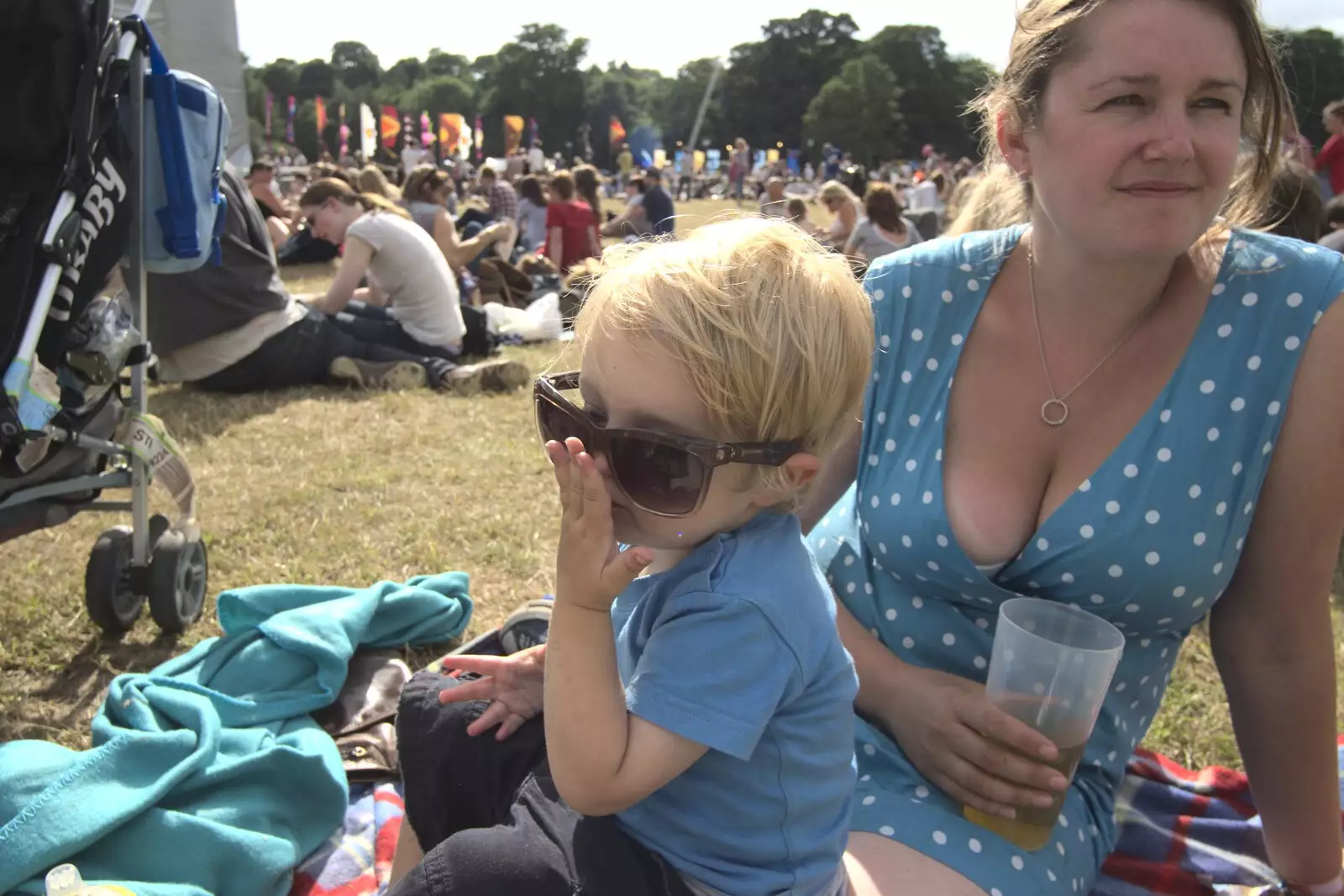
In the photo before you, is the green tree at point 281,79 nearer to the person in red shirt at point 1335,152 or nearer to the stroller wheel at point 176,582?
the person in red shirt at point 1335,152

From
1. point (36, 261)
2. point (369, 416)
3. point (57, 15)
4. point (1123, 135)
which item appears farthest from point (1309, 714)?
point (369, 416)

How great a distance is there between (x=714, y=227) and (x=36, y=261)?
7.10ft

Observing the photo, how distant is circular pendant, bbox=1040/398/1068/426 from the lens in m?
1.75

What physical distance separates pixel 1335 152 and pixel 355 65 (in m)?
105

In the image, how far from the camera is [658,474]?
1.17m

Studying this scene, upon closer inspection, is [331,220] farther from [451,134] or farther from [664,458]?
[451,134]

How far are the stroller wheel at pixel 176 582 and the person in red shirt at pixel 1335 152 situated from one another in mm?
10458

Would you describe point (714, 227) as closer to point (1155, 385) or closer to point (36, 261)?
point (1155, 385)

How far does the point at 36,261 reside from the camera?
2.65 metres

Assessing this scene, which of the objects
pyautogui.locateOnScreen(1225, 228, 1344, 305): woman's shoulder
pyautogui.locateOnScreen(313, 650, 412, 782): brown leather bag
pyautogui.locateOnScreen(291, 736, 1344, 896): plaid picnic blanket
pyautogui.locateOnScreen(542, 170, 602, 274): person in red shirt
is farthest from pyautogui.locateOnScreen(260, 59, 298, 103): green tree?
pyautogui.locateOnScreen(1225, 228, 1344, 305): woman's shoulder

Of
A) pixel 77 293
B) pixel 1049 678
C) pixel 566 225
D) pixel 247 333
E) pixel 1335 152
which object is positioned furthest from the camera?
pixel 566 225

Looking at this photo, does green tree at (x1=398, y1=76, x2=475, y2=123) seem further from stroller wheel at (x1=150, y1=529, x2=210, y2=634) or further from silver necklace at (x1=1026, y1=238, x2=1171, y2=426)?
silver necklace at (x1=1026, y1=238, x2=1171, y2=426)

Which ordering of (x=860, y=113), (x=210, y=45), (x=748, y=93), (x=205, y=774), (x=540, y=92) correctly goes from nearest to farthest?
(x=205, y=774) < (x=210, y=45) < (x=860, y=113) < (x=748, y=93) < (x=540, y=92)

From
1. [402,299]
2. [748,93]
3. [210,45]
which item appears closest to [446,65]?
[748,93]
